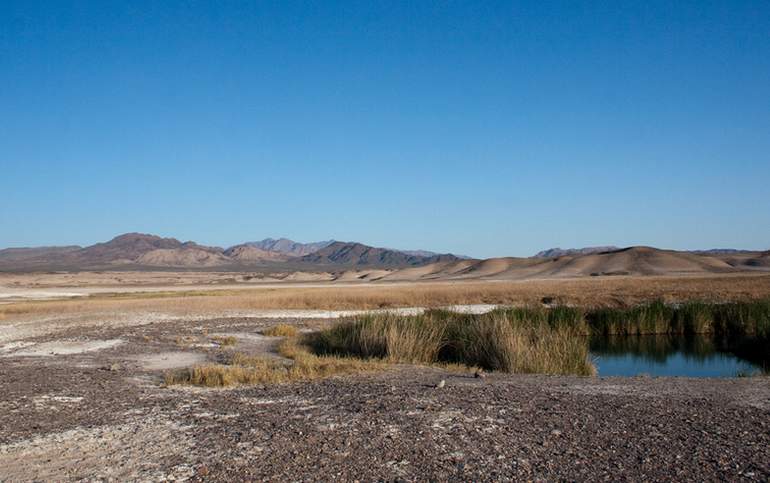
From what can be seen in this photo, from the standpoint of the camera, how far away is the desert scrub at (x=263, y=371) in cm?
1280

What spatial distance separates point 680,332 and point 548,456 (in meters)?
22.2

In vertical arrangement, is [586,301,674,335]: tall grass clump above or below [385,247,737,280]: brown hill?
below

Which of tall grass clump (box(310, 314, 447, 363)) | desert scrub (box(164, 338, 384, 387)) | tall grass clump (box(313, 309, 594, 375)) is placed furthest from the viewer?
tall grass clump (box(310, 314, 447, 363))

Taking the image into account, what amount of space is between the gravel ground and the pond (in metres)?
6.72

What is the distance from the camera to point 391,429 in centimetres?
863

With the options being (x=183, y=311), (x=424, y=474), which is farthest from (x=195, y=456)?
(x=183, y=311)

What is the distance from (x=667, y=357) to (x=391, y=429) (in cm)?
1681

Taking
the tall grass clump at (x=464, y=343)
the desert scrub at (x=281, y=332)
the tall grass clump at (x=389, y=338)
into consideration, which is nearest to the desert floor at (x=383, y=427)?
the tall grass clump at (x=464, y=343)

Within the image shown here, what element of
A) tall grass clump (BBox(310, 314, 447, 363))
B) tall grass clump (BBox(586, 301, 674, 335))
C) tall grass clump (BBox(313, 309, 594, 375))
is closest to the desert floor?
tall grass clump (BBox(313, 309, 594, 375))

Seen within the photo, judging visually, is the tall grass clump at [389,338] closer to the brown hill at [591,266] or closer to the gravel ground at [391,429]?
the gravel ground at [391,429]

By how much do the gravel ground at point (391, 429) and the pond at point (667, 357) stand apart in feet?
22.0

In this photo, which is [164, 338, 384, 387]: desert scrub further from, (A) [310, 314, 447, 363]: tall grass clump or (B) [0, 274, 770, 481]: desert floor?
(A) [310, 314, 447, 363]: tall grass clump

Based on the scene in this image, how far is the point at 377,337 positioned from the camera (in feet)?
58.3

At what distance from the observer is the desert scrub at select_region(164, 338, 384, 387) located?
42.0 ft
